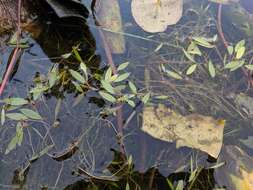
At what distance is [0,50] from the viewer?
83.8 inches

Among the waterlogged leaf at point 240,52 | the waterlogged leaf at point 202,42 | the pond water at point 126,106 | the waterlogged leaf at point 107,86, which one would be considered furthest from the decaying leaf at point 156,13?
the waterlogged leaf at point 107,86

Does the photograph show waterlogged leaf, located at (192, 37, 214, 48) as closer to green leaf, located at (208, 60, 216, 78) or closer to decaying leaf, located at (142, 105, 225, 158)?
green leaf, located at (208, 60, 216, 78)

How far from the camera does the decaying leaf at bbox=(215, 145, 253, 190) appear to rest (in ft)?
5.72

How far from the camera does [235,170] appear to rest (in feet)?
5.88

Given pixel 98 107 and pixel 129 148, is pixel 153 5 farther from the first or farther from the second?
pixel 129 148

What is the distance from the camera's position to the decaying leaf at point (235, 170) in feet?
5.72

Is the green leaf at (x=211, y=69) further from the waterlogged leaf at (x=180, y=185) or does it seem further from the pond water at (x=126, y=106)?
the waterlogged leaf at (x=180, y=185)

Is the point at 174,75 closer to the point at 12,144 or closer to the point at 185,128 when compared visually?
the point at 185,128

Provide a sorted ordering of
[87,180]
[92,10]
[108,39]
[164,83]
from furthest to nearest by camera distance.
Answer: [92,10] < [108,39] < [164,83] < [87,180]

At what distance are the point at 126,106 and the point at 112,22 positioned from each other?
1.96ft

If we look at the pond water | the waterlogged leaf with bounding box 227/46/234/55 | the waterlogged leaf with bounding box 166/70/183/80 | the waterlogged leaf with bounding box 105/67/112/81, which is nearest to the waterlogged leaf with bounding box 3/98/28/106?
the pond water

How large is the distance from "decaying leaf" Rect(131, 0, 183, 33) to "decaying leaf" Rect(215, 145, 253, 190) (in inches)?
31.7

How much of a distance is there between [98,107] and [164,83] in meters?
0.38

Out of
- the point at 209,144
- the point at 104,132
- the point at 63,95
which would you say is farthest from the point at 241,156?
the point at 63,95
